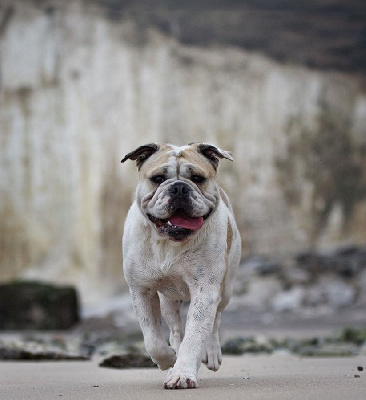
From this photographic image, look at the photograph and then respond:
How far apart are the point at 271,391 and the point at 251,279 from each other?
12.4 metres

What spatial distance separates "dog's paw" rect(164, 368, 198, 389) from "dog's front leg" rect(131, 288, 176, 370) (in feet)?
1.71

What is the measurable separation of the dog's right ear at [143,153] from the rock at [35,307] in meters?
8.49

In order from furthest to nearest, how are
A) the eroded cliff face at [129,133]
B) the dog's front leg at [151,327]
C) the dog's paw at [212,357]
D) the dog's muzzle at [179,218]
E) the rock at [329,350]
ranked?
the eroded cliff face at [129,133]
the rock at [329,350]
the dog's paw at [212,357]
the dog's front leg at [151,327]
the dog's muzzle at [179,218]

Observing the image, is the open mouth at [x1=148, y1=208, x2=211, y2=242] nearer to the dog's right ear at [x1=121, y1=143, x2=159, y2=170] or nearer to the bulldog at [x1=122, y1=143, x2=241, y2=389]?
the bulldog at [x1=122, y1=143, x2=241, y2=389]

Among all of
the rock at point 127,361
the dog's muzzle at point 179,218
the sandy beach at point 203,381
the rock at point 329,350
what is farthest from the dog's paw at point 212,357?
the rock at point 329,350

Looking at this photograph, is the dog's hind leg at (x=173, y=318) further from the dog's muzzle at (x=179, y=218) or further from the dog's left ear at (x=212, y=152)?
the dog's left ear at (x=212, y=152)

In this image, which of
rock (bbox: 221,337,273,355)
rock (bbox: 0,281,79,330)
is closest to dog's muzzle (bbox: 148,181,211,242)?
rock (bbox: 221,337,273,355)

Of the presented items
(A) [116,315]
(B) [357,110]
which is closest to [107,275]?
(A) [116,315]

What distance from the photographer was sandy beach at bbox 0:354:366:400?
11.5ft

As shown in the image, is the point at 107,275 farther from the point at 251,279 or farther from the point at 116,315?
the point at 251,279

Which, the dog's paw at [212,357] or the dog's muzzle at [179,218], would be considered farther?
the dog's paw at [212,357]

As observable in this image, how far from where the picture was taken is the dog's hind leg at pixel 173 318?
4777 mm

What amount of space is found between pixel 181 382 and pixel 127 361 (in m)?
1.89

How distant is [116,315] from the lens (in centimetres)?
1539
